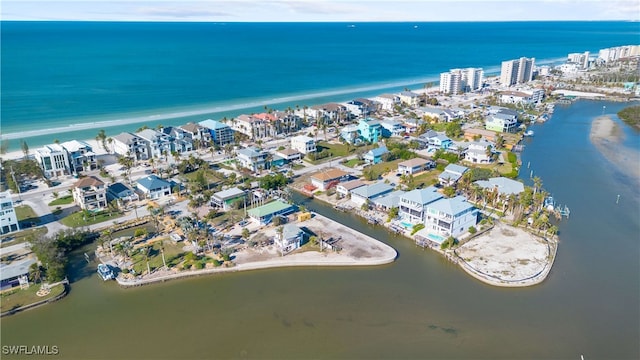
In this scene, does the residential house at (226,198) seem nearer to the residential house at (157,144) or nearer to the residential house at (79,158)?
the residential house at (157,144)

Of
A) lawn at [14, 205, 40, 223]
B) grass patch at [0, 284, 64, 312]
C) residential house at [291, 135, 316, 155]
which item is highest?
residential house at [291, 135, 316, 155]

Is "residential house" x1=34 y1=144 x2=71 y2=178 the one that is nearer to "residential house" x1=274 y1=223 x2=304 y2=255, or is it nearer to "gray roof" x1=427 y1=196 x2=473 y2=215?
"residential house" x1=274 y1=223 x2=304 y2=255

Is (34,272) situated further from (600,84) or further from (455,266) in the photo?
(600,84)

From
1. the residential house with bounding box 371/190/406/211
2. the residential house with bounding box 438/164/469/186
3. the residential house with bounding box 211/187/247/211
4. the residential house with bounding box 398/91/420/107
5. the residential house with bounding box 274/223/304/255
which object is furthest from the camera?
the residential house with bounding box 398/91/420/107

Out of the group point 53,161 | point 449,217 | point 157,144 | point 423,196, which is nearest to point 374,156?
point 423,196

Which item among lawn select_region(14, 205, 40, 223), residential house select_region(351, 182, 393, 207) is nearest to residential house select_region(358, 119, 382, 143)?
residential house select_region(351, 182, 393, 207)

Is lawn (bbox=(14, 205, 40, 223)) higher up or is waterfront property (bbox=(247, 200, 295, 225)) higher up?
lawn (bbox=(14, 205, 40, 223))

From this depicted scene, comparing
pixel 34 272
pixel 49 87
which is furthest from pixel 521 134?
pixel 49 87
